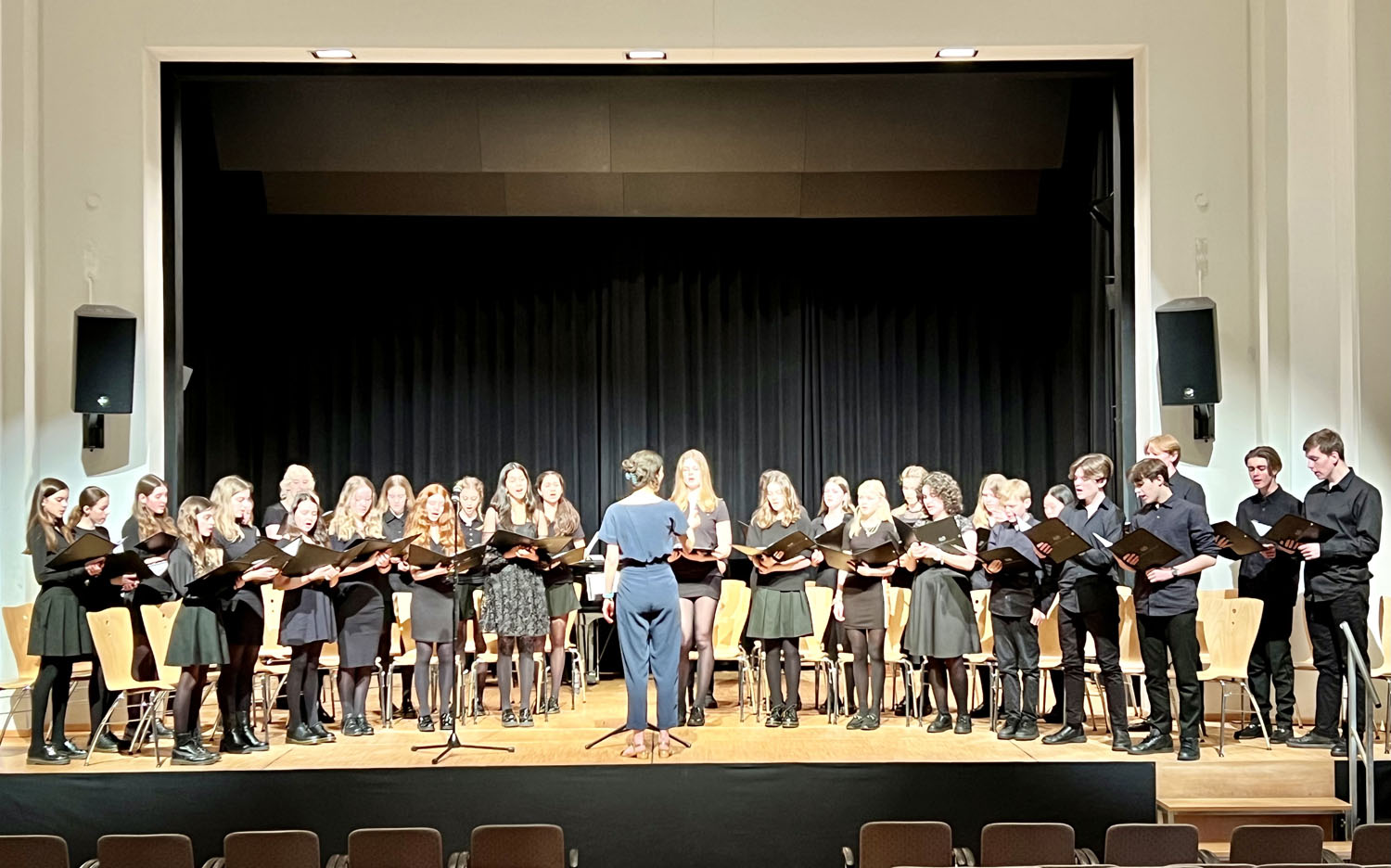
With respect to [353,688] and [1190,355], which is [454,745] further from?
[1190,355]

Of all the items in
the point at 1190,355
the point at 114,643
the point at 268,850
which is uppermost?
the point at 1190,355

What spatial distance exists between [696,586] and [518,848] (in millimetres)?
2827

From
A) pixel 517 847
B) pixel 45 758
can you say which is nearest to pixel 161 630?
pixel 45 758

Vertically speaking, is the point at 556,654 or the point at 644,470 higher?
the point at 644,470

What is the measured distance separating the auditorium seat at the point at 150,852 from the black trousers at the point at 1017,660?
4.33 meters

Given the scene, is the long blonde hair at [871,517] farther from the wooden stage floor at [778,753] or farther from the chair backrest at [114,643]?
the chair backrest at [114,643]

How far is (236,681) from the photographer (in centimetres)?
751

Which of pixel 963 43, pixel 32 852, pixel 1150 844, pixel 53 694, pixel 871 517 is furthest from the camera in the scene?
pixel 963 43

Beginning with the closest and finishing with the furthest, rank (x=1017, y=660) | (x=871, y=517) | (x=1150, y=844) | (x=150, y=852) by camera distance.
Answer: (x=150, y=852)
(x=1150, y=844)
(x=1017, y=660)
(x=871, y=517)

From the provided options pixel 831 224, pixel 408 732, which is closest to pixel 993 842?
pixel 408 732

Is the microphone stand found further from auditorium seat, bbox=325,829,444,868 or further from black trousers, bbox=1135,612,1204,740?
black trousers, bbox=1135,612,1204,740

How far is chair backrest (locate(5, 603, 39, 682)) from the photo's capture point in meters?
7.90

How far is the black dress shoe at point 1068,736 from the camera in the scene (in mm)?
7691

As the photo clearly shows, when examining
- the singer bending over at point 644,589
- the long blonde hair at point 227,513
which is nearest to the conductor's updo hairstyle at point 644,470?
the singer bending over at point 644,589
